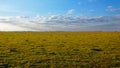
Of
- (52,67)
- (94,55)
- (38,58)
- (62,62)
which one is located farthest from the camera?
(94,55)

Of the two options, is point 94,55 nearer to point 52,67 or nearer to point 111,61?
point 111,61

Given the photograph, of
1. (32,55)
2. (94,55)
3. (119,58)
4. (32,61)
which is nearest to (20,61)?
(32,61)

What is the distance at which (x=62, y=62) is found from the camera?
74.0ft

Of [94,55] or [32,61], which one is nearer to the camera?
[32,61]

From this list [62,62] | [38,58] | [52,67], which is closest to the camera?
[52,67]

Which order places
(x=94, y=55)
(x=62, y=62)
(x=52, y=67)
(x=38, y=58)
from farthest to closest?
(x=94, y=55) < (x=38, y=58) < (x=62, y=62) < (x=52, y=67)

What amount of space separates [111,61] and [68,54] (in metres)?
5.26

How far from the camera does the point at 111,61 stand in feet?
76.4

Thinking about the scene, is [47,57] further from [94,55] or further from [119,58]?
[119,58]

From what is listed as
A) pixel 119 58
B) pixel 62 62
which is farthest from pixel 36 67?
pixel 119 58

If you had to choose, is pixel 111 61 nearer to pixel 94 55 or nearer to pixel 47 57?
pixel 94 55

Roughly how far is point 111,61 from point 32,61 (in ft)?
24.7

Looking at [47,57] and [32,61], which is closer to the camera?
[32,61]

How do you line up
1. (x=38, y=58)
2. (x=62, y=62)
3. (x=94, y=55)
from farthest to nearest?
(x=94, y=55), (x=38, y=58), (x=62, y=62)
